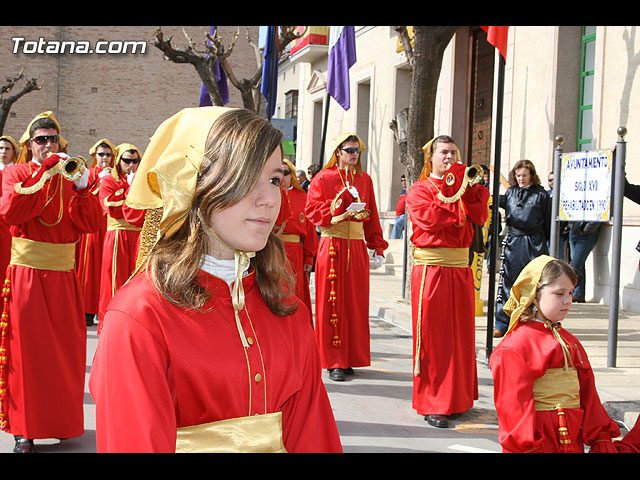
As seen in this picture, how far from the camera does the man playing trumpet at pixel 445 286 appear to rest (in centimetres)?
561

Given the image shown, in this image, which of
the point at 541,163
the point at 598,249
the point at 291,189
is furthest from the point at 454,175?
the point at 541,163

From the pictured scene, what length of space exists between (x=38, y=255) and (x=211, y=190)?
3.41 m

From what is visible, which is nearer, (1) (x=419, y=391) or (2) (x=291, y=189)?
(1) (x=419, y=391)

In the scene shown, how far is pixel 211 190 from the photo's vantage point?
1908 mm

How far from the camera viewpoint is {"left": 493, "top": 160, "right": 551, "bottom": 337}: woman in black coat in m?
8.81

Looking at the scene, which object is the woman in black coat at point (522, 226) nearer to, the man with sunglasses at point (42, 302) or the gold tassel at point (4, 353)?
the man with sunglasses at point (42, 302)

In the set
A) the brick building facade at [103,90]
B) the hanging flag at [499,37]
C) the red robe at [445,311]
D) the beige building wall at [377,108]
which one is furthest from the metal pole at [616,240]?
the brick building facade at [103,90]

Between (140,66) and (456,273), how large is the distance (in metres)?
39.6

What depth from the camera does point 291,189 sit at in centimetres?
848

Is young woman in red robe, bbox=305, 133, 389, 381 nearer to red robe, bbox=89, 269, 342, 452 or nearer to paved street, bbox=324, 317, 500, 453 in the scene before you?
paved street, bbox=324, 317, 500, 453

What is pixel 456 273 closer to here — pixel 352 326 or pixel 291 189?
pixel 352 326

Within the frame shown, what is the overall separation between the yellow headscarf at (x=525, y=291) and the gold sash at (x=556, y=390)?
0.32 metres

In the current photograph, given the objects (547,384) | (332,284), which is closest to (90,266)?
(332,284)

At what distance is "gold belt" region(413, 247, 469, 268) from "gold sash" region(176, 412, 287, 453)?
13.0ft
